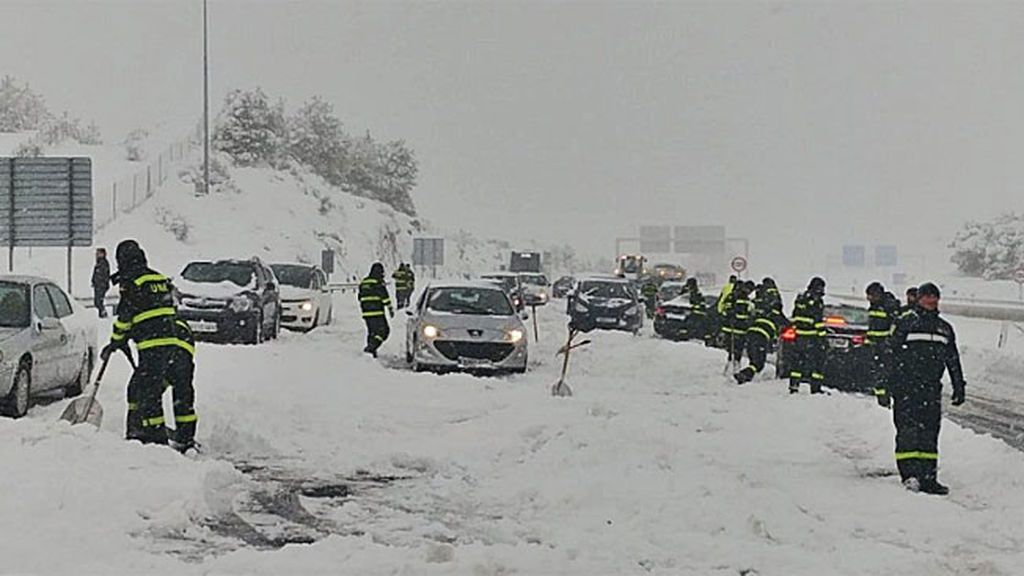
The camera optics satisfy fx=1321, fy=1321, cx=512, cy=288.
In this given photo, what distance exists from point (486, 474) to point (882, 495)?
318 centimetres

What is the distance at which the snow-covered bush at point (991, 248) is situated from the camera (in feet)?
281

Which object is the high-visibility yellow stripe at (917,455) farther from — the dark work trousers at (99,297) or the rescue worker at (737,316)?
the dark work trousers at (99,297)

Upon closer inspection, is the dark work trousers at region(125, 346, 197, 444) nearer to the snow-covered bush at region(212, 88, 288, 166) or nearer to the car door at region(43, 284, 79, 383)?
the car door at region(43, 284, 79, 383)

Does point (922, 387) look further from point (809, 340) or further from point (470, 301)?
point (470, 301)

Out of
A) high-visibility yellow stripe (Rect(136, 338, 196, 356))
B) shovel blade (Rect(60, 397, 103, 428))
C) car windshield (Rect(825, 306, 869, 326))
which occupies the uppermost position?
high-visibility yellow stripe (Rect(136, 338, 196, 356))

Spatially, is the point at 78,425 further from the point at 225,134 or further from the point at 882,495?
the point at 225,134

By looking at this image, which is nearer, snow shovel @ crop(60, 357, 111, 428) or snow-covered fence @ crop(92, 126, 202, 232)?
snow shovel @ crop(60, 357, 111, 428)

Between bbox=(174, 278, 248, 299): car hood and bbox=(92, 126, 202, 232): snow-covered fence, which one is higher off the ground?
bbox=(92, 126, 202, 232): snow-covered fence

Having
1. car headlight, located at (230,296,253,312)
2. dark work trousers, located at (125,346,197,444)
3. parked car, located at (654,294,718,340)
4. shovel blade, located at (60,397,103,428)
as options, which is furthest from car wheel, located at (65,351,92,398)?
parked car, located at (654,294,718,340)

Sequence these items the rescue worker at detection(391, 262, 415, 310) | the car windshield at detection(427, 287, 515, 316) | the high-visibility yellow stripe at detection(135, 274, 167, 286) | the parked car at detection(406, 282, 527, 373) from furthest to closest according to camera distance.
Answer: the rescue worker at detection(391, 262, 415, 310), the car windshield at detection(427, 287, 515, 316), the parked car at detection(406, 282, 527, 373), the high-visibility yellow stripe at detection(135, 274, 167, 286)

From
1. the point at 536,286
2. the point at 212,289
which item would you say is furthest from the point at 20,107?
the point at 212,289

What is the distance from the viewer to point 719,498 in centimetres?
950

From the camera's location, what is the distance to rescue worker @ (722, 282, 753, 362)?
21500 millimetres

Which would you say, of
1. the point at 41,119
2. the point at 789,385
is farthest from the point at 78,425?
the point at 41,119
